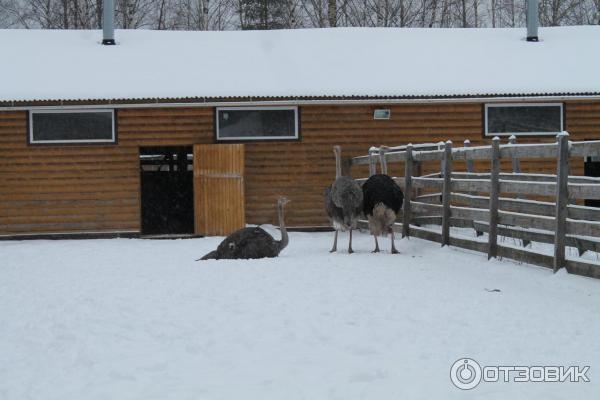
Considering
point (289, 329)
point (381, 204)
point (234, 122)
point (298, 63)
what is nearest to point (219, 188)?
point (234, 122)

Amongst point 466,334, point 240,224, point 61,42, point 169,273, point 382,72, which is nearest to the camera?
point 466,334

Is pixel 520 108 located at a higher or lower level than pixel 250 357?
higher

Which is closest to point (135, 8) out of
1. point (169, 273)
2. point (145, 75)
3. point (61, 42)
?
point (61, 42)

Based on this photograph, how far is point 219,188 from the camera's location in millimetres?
16797

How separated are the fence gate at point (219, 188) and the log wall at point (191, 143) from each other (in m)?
0.54

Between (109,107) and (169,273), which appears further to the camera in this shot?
(109,107)

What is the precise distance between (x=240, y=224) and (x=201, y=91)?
3.00m

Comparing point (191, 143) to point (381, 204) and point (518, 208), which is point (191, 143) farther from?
point (518, 208)

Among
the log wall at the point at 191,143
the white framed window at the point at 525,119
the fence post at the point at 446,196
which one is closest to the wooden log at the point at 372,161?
the log wall at the point at 191,143

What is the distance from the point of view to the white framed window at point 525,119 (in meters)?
17.4

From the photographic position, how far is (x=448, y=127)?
17531 mm

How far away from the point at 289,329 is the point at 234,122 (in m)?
11.5

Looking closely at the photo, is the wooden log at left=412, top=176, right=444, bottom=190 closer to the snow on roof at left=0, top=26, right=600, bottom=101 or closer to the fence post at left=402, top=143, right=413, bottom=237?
the fence post at left=402, top=143, right=413, bottom=237

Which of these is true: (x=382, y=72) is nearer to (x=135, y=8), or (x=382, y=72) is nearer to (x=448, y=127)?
(x=448, y=127)
